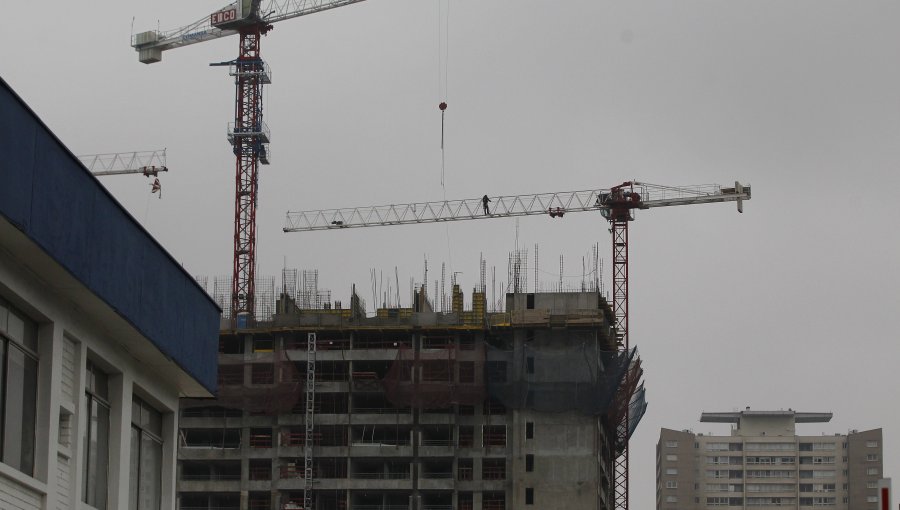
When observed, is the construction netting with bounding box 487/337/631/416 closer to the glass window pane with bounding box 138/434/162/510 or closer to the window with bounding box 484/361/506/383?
the window with bounding box 484/361/506/383

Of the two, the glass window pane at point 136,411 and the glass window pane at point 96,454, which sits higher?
A: the glass window pane at point 136,411

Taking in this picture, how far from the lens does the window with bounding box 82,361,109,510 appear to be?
39.7m

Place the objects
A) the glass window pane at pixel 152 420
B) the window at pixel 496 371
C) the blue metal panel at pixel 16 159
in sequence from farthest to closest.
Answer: the window at pixel 496 371
the glass window pane at pixel 152 420
the blue metal panel at pixel 16 159

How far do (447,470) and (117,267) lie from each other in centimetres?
14267

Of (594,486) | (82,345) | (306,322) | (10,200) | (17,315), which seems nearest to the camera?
(10,200)

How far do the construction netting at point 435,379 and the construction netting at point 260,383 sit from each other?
9441mm

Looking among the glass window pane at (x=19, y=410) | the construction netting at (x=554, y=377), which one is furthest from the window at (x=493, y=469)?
the glass window pane at (x=19, y=410)

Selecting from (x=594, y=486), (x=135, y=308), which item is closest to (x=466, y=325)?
(x=594, y=486)

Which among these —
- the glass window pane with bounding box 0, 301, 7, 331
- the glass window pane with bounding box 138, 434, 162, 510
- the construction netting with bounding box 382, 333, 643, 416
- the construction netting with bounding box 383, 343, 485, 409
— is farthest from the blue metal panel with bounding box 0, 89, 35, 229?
the construction netting with bounding box 383, 343, 485, 409

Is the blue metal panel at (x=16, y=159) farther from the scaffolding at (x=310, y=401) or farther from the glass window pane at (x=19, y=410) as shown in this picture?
the scaffolding at (x=310, y=401)

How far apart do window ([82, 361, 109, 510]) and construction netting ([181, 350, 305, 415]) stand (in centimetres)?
13908

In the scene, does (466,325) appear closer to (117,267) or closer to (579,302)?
(579,302)

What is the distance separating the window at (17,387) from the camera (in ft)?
116

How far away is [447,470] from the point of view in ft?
593
